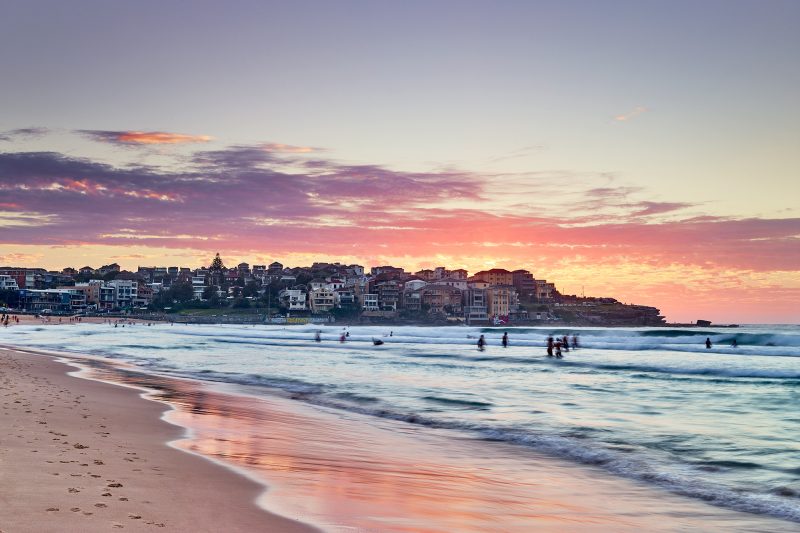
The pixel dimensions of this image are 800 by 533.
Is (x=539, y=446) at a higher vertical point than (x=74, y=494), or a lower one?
lower

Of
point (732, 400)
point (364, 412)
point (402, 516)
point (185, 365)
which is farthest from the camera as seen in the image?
point (185, 365)

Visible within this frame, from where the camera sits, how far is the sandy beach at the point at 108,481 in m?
6.91

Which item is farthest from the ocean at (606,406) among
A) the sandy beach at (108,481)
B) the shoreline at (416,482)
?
the sandy beach at (108,481)

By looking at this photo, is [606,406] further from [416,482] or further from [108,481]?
[108,481]

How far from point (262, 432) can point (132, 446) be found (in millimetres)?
4129

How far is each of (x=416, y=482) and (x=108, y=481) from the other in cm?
466

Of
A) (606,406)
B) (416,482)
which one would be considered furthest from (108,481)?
(606,406)

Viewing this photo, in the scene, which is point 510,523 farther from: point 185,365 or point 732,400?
point 185,365

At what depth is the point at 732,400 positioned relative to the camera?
89.3 ft

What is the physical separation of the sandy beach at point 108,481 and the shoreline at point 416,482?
420 mm

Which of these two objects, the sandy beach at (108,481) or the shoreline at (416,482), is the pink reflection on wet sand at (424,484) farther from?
the sandy beach at (108,481)

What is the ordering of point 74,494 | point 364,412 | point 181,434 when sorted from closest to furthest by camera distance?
point 74,494 < point 181,434 < point 364,412

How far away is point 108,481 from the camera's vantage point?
28.7 feet

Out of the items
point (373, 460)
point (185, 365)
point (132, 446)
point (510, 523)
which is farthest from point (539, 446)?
point (185, 365)
